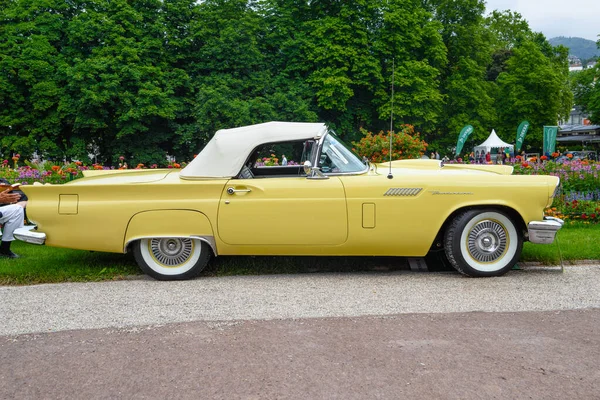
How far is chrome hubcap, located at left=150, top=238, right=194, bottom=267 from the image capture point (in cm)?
558

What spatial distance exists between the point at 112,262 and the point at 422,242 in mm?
3497

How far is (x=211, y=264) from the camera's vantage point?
6.18 meters

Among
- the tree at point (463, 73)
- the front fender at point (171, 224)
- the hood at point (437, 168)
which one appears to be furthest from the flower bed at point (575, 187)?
the tree at point (463, 73)

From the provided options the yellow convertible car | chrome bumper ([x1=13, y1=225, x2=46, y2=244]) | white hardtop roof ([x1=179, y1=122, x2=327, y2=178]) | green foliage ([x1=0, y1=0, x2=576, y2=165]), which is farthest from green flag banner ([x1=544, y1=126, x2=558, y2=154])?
chrome bumper ([x1=13, y1=225, x2=46, y2=244])

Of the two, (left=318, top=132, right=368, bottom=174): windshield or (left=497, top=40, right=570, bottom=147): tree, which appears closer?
(left=318, top=132, right=368, bottom=174): windshield

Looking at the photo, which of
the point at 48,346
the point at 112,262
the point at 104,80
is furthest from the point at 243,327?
the point at 104,80

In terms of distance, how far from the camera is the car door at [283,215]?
5402 millimetres

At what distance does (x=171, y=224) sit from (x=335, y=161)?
180 cm

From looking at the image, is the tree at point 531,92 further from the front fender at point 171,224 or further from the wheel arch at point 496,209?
the front fender at point 171,224

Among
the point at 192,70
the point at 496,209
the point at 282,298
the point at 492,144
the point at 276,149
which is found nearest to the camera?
the point at 282,298

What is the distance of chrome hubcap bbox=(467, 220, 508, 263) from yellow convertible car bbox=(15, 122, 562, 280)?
0.01 m

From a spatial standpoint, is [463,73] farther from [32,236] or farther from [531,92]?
[32,236]

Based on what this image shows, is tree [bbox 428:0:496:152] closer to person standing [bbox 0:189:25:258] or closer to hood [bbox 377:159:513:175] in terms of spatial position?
hood [bbox 377:159:513:175]

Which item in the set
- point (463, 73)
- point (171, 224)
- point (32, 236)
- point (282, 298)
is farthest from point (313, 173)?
point (463, 73)
